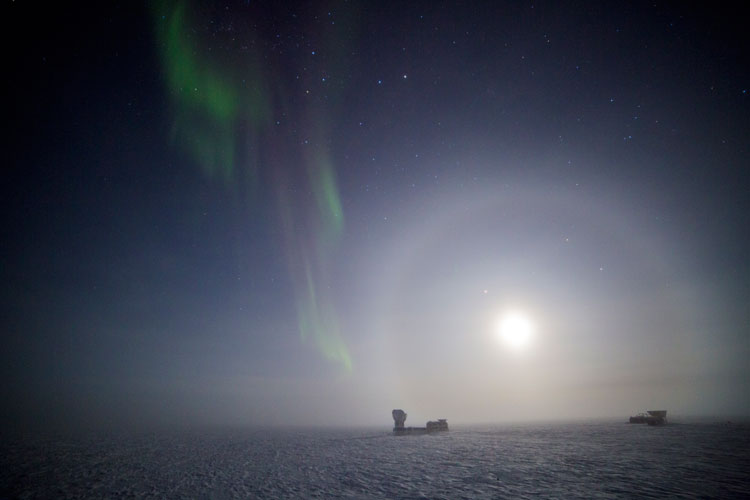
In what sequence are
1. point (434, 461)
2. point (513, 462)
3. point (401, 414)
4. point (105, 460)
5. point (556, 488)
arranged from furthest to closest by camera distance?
point (401, 414)
point (105, 460)
point (434, 461)
point (513, 462)
point (556, 488)

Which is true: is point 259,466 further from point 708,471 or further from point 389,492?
point 708,471

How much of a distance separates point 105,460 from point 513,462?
39018 millimetres

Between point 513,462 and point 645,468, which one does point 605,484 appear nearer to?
point 645,468

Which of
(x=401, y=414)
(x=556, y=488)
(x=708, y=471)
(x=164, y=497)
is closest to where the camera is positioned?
(x=556, y=488)

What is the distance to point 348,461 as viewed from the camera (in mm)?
27750

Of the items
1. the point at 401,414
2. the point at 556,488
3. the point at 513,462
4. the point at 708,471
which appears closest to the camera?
the point at 556,488

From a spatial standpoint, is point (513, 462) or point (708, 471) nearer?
point (708, 471)

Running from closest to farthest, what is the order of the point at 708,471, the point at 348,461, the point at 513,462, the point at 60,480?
1. the point at 708,471
2. the point at 60,480
3. the point at 513,462
4. the point at 348,461

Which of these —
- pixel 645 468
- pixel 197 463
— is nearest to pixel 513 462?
pixel 645 468

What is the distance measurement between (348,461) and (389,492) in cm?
1348

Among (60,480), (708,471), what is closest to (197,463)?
(60,480)

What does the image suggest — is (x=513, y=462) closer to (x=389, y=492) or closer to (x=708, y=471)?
(x=708, y=471)

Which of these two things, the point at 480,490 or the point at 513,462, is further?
the point at 513,462

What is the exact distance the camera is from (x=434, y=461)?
25.5m
